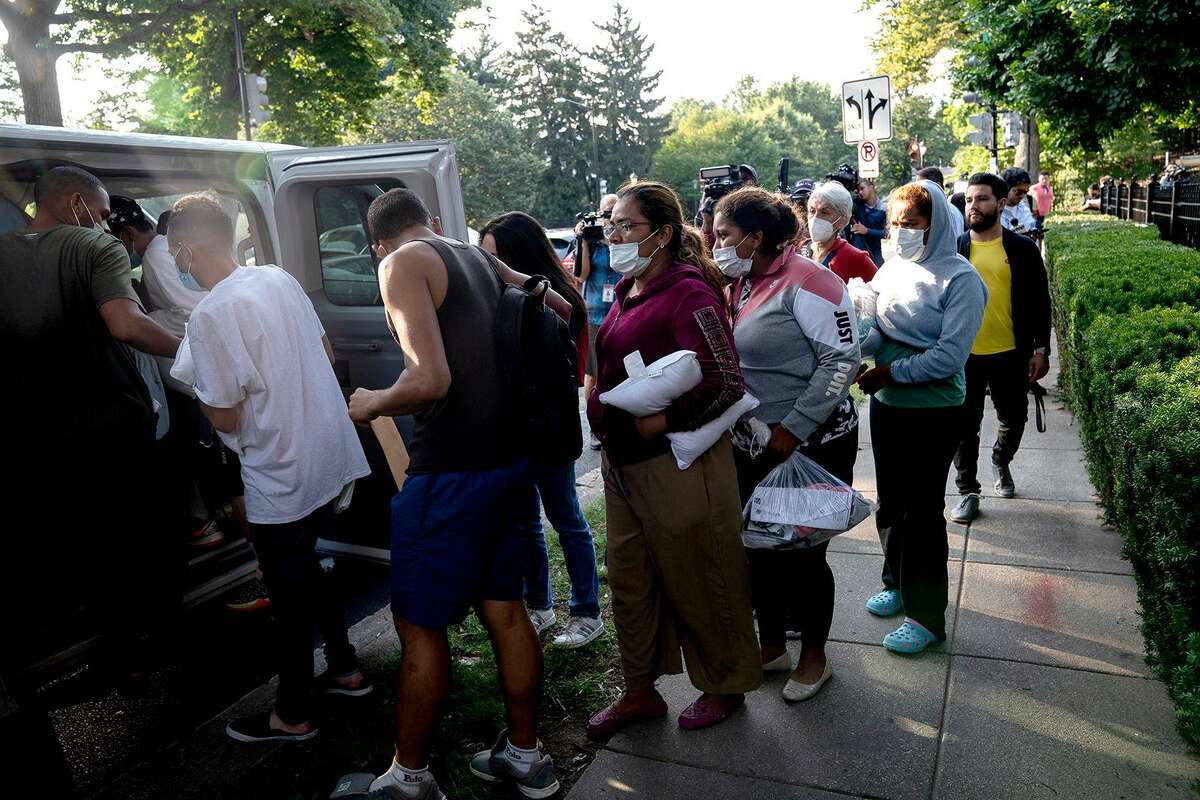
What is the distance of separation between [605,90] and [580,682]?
67.5 meters

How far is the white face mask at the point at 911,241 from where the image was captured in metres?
3.71

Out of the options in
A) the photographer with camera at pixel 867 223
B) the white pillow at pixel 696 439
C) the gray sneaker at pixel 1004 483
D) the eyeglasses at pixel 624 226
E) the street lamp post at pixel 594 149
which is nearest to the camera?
the white pillow at pixel 696 439

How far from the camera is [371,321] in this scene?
193 inches

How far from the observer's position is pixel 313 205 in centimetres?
505

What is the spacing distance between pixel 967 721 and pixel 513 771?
156 centimetres

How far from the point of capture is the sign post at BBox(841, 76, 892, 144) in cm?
1041

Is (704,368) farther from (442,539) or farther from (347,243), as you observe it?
(347,243)

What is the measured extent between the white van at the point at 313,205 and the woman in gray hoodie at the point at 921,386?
1884 mm

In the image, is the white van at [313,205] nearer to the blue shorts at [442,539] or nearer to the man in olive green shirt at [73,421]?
the man in olive green shirt at [73,421]

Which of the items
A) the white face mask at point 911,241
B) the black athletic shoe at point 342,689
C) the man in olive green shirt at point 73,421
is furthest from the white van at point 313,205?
the white face mask at point 911,241

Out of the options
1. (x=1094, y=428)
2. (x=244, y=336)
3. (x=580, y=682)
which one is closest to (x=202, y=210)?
(x=244, y=336)

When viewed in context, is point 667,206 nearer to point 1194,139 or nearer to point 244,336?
point 244,336

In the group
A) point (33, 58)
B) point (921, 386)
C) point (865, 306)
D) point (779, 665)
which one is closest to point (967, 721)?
point (779, 665)

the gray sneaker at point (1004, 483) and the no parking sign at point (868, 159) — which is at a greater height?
the no parking sign at point (868, 159)
